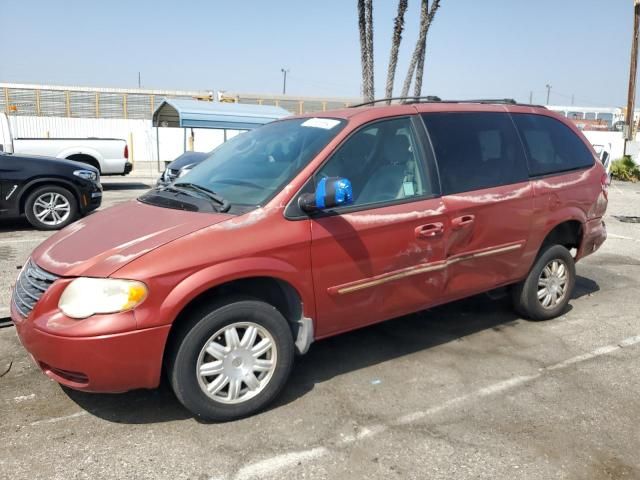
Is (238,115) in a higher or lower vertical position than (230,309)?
higher

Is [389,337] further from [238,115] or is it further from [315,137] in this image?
[238,115]

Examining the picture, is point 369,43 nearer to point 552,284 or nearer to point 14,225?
point 14,225

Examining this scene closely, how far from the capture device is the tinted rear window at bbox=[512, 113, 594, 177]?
15.0 feet

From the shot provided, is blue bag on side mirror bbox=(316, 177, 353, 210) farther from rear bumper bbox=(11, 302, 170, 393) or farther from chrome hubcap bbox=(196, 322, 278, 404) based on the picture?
rear bumper bbox=(11, 302, 170, 393)

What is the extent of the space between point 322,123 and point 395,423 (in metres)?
1.99

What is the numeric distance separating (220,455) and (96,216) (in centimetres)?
192

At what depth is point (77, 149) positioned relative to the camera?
46.8 feet

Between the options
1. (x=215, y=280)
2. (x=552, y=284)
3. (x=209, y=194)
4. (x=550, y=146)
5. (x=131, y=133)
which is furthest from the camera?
(x=131, y=133)

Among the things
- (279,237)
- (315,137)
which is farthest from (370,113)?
(279,237)

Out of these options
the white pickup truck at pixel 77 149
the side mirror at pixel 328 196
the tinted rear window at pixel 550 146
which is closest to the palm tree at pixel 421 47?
the white pickup truck at pixel 77 149

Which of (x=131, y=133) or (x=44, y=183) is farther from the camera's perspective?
(x=131, y=133)

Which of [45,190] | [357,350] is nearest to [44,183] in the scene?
[45,190]

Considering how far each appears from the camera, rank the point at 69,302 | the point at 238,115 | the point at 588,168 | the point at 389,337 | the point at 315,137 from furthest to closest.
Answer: the point at 238,115
the point at 588,168
the point at 389,337
the point at 315,137
the point at 69,302

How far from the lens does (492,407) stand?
3.42 meters
